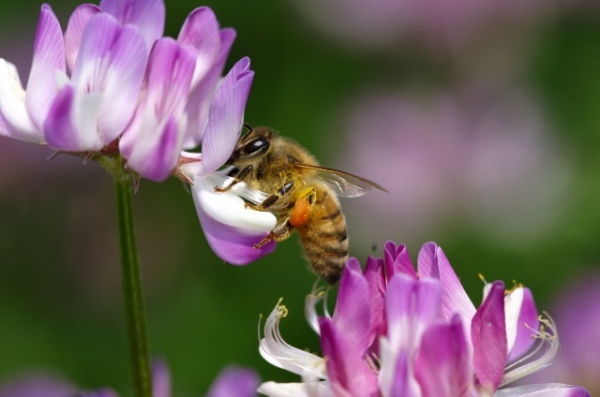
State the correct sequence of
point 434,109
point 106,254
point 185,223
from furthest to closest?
point 434,109, point 185,223, point 106,254

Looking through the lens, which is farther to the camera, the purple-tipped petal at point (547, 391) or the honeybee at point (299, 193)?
the honeybee at point (299, 193)

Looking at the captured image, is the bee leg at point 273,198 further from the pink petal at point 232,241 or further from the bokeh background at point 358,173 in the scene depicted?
the bokeh background at point 358,173

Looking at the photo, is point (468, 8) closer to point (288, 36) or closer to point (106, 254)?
point (288, 36)

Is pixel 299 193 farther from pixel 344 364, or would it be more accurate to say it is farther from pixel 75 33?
pixel 344 364

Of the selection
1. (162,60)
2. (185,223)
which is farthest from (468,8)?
(162,60)

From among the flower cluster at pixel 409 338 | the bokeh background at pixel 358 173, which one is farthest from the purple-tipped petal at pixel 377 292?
the bokeh background at pixel 358 173

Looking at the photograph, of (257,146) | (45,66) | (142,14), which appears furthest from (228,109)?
(257,146)
